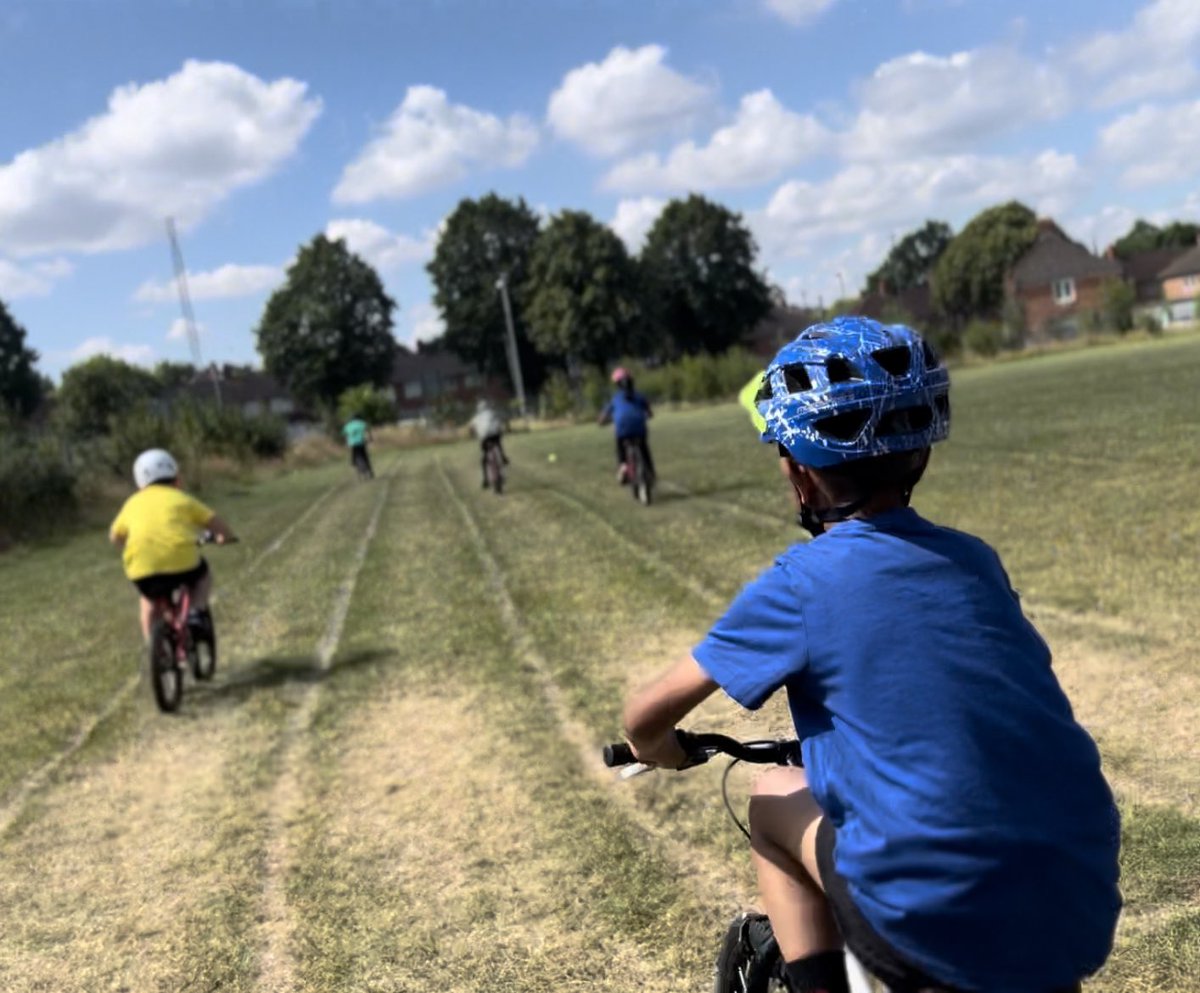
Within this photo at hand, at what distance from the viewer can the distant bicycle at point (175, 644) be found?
734 centimetres

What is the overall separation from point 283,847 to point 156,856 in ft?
2.07

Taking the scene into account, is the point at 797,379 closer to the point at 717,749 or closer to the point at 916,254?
the point at 717,749

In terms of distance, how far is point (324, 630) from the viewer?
9578 millimetres

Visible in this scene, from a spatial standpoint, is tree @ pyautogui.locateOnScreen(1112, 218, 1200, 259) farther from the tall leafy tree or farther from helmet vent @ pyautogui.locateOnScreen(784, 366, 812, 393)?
helmet vent @ pyautogui.locateOnScreen(784, 366, 812, 393)

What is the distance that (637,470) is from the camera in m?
15.3

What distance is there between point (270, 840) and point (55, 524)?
2110 centimetres

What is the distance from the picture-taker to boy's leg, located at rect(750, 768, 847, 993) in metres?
2.03

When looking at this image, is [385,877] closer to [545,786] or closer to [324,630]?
[545,786]

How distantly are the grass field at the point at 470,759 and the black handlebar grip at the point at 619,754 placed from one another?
428mm

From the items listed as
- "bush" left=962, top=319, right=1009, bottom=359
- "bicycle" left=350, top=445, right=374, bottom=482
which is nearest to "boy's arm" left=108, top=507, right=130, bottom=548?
"bicycle" left=350, top=445, right=374, bottom=482

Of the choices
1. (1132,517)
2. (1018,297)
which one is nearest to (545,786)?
(1132,517)

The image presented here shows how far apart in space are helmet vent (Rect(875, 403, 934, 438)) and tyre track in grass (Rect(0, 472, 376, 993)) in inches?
120

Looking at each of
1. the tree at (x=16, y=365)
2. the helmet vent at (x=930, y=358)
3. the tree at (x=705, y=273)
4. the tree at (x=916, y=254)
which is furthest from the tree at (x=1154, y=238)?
the helmet vent at (x=930, y=358)

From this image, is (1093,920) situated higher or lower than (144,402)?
lower
